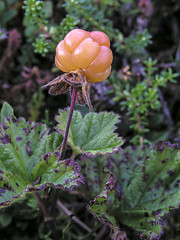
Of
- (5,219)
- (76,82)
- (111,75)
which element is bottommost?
(5,219)

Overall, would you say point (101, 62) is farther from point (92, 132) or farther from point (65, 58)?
point (92, 132)

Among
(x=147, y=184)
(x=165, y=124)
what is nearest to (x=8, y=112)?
(x=147, y=184)

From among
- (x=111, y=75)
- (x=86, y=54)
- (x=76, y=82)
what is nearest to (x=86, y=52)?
(x=86, y=54)

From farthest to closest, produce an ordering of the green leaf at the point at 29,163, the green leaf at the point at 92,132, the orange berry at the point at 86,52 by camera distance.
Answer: the green leaf at the point at 92,132 < the green leaf at the point at 29,163 < the orange berry at the point at 86,52

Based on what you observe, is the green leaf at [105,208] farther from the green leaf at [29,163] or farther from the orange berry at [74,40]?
the orange berry at [74,40]

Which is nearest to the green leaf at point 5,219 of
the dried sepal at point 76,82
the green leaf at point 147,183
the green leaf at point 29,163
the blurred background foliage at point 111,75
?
the blurred background foliage at point 111,75

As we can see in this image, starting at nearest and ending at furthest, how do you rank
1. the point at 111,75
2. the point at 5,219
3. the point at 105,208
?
the point at 105,208 → the point at 5,219 → the point at 111,75
